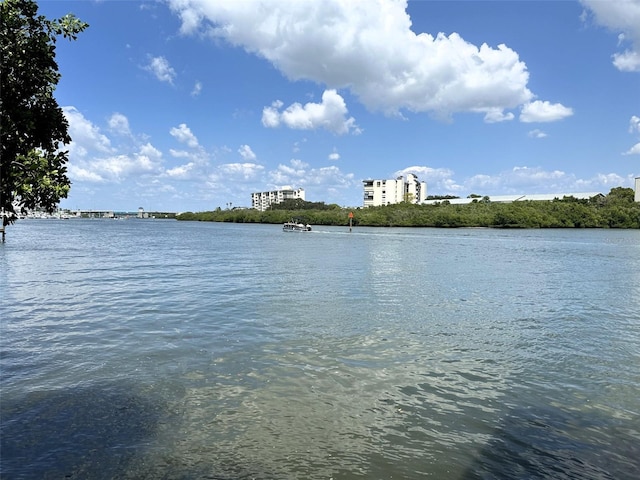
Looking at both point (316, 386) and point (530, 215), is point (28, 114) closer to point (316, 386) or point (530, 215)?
point (316, 386)

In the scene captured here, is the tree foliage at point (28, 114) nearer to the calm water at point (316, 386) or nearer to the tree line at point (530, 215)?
the calm water at point (316, 386)

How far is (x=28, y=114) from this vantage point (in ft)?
20.5

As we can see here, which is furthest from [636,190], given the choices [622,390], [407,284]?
[622,390]

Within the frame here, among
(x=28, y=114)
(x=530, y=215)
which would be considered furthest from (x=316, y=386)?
(x=530, y=215)

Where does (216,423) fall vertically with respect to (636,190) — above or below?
below

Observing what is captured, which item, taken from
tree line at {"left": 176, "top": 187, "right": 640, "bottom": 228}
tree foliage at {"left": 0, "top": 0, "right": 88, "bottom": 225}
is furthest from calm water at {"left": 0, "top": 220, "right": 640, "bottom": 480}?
tree line at {"left": 176, "top": 187, "right": 640, "bottom": 228}

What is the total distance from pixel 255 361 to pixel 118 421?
15.8 feet

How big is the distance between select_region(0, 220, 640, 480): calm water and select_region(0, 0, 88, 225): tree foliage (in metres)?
4.86

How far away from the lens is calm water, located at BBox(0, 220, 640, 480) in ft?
26.8

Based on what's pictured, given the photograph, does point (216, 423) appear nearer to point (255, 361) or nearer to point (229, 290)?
point (255, 361)

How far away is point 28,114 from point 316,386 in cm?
893

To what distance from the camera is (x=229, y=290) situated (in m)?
28.0

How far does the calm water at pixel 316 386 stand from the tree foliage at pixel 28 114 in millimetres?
4863

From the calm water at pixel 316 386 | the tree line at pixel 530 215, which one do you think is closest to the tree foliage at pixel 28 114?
the calm water at pixel 316 386
